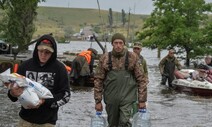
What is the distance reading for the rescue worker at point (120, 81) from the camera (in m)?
8.09

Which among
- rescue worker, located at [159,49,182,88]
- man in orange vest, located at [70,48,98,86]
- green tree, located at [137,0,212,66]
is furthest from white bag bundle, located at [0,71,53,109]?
green tree, located at [137,0,212,66]

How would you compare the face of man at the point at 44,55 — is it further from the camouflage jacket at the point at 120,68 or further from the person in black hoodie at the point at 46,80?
the camouflage jacket at the point at 120,68

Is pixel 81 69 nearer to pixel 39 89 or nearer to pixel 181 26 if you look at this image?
A: pixel 39 89

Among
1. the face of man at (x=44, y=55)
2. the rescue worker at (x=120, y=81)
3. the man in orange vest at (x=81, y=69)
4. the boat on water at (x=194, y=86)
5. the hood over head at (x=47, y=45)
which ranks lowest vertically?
the boat on water at (x=194, y=86)

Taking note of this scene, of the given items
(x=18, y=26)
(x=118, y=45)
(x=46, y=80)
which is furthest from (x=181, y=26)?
(x=46, y=80)

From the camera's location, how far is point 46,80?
600 cm

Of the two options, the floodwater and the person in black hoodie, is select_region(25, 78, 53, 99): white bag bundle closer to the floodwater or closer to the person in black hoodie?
the person in black hoodie

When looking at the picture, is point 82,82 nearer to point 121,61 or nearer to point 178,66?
point 178,66

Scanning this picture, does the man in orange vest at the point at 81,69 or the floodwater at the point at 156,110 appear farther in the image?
the man in orange vest at the point at 81,69

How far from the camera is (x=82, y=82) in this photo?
70.9 ft

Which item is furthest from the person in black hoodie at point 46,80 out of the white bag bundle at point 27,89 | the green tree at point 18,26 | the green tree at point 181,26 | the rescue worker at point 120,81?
the green tree at point 18,26

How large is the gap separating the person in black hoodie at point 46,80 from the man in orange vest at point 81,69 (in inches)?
587

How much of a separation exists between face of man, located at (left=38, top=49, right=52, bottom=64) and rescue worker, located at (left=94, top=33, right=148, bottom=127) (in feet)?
7.38

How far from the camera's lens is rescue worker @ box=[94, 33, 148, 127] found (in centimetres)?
809
